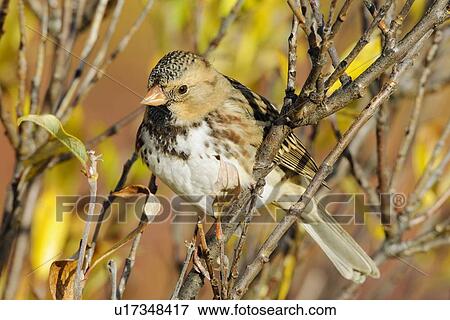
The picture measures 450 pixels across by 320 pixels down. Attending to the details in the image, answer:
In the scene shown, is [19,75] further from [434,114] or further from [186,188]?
[434,114]

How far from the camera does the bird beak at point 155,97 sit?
2.09 m

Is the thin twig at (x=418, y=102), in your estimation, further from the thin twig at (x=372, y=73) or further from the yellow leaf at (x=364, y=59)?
the thin twig at (x=372, y=73)

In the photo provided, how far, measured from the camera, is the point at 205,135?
86.4 inches

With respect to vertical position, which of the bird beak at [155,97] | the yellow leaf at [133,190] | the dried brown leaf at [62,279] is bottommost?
the dried brown leaf at [62,279]

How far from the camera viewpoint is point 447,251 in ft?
9.09

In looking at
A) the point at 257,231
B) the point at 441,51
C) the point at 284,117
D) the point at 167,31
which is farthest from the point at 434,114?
the point at 284,117

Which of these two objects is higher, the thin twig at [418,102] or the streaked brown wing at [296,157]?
the thin twig at [418,102]

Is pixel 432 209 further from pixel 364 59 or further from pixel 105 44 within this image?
pixel 105 44

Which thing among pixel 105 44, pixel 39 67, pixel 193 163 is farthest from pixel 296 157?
pixel 39 67

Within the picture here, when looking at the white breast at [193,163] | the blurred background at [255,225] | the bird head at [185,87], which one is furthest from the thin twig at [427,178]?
the bird head at [185,87]

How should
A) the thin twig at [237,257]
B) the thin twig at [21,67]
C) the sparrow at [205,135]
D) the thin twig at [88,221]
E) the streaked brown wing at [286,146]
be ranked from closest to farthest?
the thin twig at [88,221] → the thin twig at [237,257] → the thin twig at [21,67] → the sparrow at [205,135] → the streaked brown wing at [286,146]

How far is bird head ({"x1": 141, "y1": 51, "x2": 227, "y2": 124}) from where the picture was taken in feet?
7.02

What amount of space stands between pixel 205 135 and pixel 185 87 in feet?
0.52

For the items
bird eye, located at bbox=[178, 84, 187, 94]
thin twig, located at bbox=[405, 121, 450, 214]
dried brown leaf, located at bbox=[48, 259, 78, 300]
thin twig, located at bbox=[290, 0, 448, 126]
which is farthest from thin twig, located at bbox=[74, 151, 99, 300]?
thin twig, located at bbox=[405, 121, 450, 214]
